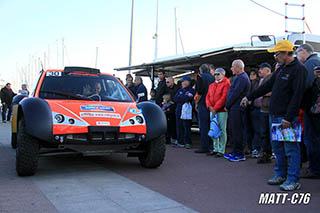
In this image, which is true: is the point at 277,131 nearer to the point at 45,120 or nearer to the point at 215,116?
the point at 215,116

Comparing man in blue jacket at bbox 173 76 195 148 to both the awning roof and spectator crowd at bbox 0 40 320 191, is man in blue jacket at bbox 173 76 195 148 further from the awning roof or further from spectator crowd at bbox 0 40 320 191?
the awning roof

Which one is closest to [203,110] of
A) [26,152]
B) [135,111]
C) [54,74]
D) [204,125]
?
[204,125]

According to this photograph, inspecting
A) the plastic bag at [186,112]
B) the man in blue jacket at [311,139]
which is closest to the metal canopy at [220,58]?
the plastic bag at [186,112]

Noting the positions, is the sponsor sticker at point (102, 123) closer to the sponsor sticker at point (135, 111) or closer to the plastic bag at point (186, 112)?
the sponsor sticker at point (135, 111)

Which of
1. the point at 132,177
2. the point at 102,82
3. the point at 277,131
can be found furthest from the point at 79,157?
the point at 277,131

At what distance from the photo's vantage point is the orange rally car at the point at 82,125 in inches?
177

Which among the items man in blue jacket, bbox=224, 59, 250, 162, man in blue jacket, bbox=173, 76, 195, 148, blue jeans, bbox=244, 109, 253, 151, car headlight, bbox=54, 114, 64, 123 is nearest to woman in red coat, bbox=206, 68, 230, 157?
man in blue jacket, bbox=224, 59, 250, 162

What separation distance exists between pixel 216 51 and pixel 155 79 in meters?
5.46

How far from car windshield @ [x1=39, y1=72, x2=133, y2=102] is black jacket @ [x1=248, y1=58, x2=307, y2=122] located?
2.56 m

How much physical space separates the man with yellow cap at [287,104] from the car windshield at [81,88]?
259 centimetres

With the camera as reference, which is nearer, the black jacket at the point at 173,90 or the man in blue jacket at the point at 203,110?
the man in blue jacket at the point at 203,110

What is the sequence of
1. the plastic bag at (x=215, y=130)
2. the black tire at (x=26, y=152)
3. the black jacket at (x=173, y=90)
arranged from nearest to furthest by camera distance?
the black tire at (x=26, y=152) → the plastic bag at (x=215, y=130) → the black jacket at (x=173, y=90)

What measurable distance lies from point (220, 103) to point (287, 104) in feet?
7.66

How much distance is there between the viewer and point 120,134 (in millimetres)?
4797
